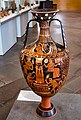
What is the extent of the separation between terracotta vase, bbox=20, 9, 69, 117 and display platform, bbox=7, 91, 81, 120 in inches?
10.0

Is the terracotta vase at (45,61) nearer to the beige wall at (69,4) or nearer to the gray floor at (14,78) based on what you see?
the gray floor at (14,78)

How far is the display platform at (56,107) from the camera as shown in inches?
70.7

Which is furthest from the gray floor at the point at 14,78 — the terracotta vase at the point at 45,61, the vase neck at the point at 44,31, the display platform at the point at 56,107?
the vase neck at the point at 44,31

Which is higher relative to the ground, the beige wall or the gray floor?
the beige wall

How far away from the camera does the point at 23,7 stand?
5977mm

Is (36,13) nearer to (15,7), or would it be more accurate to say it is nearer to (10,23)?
(10,23)

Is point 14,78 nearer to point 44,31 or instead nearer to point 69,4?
point 44,31

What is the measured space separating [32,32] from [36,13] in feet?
16.4

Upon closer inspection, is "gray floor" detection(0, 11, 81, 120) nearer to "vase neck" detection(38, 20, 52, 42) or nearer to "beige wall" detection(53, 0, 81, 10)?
"vase neck" detection(38, 20, 52, 42)

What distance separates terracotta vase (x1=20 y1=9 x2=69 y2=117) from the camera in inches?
62.5

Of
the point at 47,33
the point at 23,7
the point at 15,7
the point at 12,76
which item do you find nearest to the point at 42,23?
the point at 47,33

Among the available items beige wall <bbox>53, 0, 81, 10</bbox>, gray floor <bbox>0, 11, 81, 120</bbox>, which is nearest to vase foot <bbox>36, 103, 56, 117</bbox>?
gray floor <bbox>0, 11, 81, 120</bbox>

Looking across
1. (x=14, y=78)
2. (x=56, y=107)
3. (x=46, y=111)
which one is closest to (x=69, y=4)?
(x=14, y=78)

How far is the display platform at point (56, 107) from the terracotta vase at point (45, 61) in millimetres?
254
